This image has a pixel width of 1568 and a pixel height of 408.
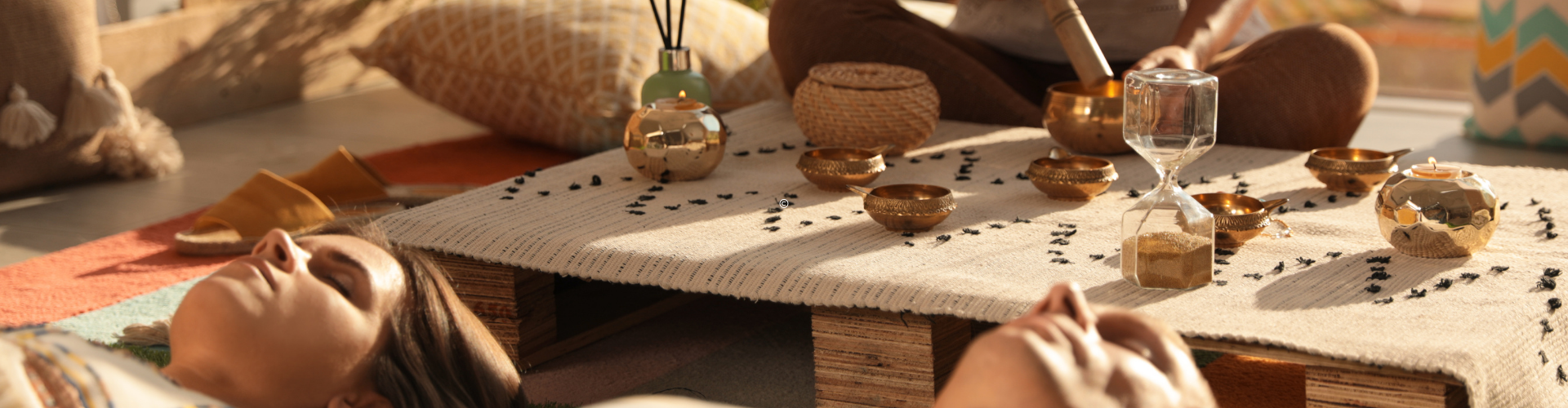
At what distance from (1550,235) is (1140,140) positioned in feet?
1.52

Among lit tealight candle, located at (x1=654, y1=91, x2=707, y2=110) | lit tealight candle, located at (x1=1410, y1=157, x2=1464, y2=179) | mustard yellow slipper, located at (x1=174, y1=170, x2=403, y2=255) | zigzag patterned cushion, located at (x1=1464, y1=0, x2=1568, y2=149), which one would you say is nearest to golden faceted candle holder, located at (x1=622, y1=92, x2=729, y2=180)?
lit tealight candle, located at (x1=654, y1=91, x2=707, y2=110)

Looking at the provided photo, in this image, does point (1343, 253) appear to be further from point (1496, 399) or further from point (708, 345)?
point (708, 345)

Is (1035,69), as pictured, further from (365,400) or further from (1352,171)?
(365,400)

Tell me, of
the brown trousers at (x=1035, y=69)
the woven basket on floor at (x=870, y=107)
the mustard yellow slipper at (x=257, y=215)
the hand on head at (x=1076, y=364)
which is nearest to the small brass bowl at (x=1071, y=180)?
the woven basket on floor at (x=870, y=107)

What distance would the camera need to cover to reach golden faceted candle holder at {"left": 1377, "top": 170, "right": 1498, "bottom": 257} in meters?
1.25

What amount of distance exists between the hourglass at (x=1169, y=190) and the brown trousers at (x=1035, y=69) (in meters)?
0.81

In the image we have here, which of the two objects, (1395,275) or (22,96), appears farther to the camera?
(22,96)

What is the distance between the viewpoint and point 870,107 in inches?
72.1

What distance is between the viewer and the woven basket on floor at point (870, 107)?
6.01 ft

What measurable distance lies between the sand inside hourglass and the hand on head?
0.48 metres

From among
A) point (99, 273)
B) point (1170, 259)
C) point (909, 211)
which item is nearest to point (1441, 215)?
point (1170, 259)

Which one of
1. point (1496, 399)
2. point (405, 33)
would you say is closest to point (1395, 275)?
point (1496, 399)

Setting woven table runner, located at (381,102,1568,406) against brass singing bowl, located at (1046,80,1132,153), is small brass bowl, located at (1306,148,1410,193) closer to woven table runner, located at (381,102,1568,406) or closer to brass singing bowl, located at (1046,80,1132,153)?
woven table runner, located at (381,102,1568,406)

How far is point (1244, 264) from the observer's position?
1280 mm
